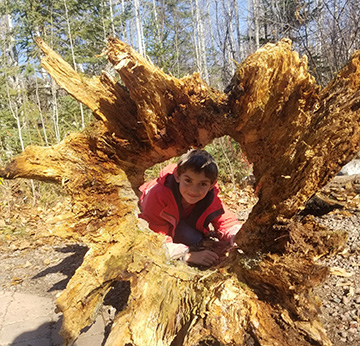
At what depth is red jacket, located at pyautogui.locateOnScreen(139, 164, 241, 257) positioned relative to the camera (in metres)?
2.74

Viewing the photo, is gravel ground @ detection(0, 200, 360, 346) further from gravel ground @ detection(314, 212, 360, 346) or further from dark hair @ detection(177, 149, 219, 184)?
Result: dark hair @ detection(177, 149, 219, 184)

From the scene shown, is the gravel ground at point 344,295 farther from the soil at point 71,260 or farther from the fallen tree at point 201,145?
the fallen tree at point 201,145

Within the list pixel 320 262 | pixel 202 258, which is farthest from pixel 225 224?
pixel 320 262

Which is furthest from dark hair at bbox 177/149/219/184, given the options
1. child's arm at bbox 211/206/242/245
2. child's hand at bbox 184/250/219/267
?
child's hand at bbox 184/250/219/267

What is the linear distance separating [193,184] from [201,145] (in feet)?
1.81

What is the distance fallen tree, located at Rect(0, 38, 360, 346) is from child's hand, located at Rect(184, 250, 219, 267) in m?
0.39

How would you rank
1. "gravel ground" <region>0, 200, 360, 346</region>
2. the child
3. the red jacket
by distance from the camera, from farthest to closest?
the red jacket, the child, "gravel ground" <region>0, 200, 360, 346</region>

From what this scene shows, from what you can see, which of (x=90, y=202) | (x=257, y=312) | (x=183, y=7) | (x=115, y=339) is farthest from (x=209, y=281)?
(x=183, y=7)

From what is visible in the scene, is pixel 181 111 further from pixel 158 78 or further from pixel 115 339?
pixel 115 339

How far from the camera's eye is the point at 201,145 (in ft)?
6.93

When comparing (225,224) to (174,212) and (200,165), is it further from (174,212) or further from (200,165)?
(200,165)

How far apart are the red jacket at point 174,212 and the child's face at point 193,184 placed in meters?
0.21

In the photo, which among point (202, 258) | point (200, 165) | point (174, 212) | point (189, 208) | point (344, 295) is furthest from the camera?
point (189, 208)

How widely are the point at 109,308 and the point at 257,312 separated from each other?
149 centimetres
